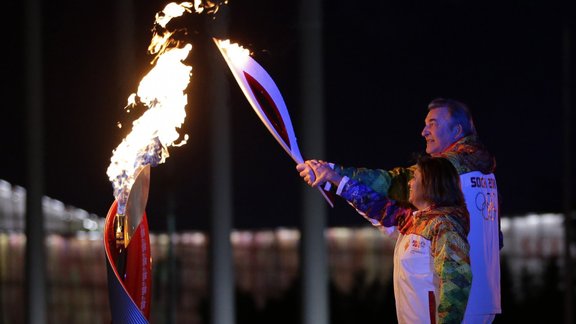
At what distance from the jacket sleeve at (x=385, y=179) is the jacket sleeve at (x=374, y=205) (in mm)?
23

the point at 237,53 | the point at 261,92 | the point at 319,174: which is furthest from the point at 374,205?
A: the point at 237,53

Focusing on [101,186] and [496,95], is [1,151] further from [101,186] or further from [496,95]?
[496,95]

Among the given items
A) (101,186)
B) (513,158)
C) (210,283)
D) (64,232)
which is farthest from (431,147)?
(64,232)

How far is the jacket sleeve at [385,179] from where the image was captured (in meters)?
4.26

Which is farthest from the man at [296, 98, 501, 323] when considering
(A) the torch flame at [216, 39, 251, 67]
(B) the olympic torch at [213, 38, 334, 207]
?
(A) the torch flame at [216, 39, 251, 67]

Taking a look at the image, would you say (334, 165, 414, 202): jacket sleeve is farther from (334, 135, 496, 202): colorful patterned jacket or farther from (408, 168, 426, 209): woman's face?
(408, 168, 426, 209): woman's face

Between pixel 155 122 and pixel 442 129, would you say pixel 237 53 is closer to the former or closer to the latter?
pixel 155 122

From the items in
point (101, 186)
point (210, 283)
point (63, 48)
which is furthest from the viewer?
point (101, 186)

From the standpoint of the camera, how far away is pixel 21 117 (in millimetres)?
12047

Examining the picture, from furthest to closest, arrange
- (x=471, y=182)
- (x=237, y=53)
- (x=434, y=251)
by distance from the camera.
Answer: (x=237, y=53) < (x=471, y=182) < (x=434, y=251)

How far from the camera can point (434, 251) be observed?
3857 mm

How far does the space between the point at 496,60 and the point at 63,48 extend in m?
8.72

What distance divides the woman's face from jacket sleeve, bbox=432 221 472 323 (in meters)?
0.17

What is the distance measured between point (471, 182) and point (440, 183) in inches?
10.5
